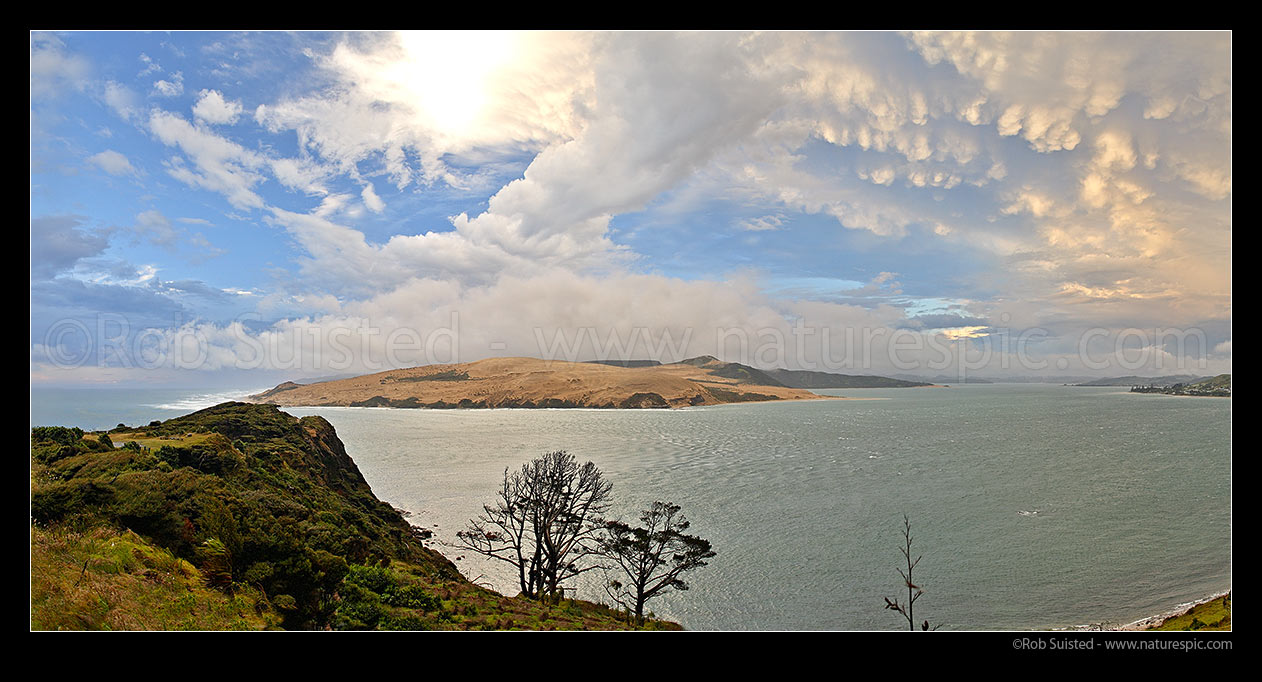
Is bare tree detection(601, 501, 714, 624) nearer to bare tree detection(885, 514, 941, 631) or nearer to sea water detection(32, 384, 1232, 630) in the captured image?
sea water detection(32, 384, 1232, 630)

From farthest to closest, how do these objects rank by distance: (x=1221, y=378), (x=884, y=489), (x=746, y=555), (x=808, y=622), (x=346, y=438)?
(x=1221, y=378) → (x=346, y=438) → (x=884, y=489) → (x=746, y=555) → (x=808, y=622)

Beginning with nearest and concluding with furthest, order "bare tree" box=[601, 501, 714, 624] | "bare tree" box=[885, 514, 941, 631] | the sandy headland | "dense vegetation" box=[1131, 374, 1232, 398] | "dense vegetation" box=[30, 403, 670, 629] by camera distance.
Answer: "bare tree" box=[885, 514, 941, 631] < "dense vegetation" box=[30, 403, 670, 629] < "bare tree" box=[601, 501, 714, 624] < the sandy headland < "dense vegetation" box=[1131, 374, 1232, 398]

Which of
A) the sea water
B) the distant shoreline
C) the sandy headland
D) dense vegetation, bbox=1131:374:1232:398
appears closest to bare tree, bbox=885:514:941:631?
the sea water

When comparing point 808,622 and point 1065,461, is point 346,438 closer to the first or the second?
point 808,622

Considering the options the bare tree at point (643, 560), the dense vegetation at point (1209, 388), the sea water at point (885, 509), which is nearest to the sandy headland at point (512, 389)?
the sea water at point (885, 509)

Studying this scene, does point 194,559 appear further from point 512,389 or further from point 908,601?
point 512,389
